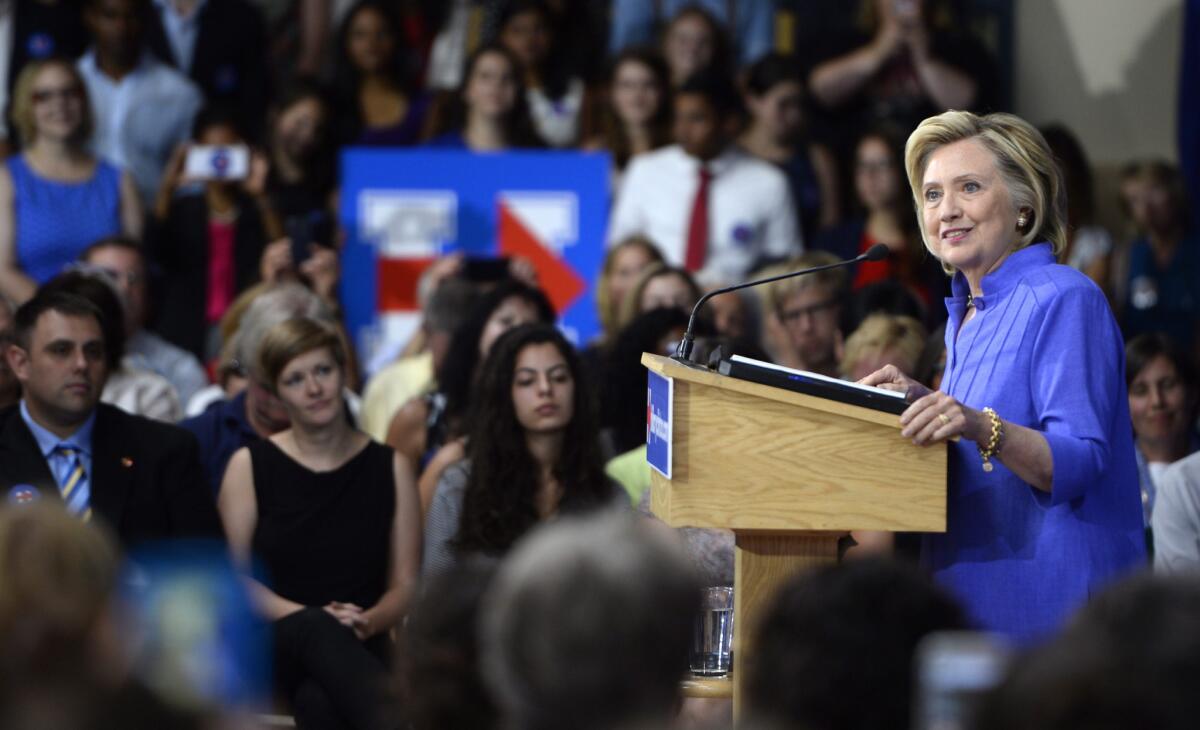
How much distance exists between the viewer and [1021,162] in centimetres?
342

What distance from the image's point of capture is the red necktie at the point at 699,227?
7.47 meters

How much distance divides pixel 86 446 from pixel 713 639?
77.9 inches

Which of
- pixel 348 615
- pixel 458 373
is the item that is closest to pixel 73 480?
pixel 348 615

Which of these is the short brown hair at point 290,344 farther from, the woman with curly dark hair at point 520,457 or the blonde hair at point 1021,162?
the blonde hair at point 1021,162

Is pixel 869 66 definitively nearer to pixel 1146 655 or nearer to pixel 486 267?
pixel 486 267

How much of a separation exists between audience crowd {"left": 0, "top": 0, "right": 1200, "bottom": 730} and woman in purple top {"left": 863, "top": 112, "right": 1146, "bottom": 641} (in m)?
0.51

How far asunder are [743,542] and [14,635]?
5.56 feet

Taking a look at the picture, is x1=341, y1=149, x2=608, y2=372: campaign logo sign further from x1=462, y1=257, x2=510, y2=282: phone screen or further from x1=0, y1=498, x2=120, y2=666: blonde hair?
x1=0, y1=498, x2=120, y2=666: blonde hair

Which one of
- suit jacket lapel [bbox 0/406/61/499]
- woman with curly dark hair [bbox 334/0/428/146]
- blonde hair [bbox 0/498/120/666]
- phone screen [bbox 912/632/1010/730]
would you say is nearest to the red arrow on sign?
woman with curly dark hair [bbox 334/0/428/146]

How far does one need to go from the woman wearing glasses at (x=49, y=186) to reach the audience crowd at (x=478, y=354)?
14 millimetres

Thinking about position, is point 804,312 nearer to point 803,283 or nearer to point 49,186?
point 803,283

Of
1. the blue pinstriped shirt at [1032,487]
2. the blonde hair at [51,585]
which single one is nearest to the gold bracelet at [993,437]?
the blue pinstriped shirt at [1032,487]

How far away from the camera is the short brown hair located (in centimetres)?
540

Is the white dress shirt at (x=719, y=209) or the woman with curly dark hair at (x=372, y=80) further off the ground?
the woman with curly dark hair at (x=372, y=80)
